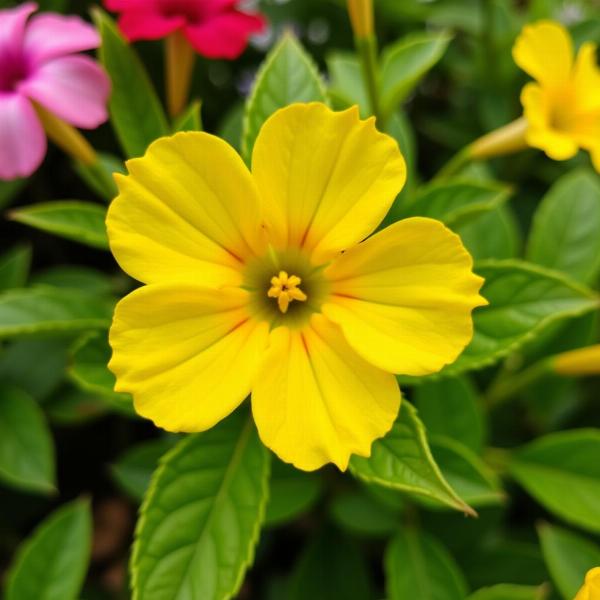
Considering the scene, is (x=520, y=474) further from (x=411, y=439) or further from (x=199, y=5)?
(x=199, y=5)

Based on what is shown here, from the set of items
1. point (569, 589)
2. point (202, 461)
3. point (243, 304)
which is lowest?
point (569, 589)

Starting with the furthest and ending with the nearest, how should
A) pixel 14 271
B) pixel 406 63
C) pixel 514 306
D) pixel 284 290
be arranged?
pixel 14 271, pixel 406 63, pixel 514 306, pixel 284 290

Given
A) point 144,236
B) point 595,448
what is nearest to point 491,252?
point 595,448

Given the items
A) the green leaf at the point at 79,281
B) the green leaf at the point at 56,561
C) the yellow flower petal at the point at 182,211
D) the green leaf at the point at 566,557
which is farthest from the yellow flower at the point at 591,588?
the green leaf at the point at 79,281

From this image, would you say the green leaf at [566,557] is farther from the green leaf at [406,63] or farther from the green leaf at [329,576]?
the green leaf at [406,63]

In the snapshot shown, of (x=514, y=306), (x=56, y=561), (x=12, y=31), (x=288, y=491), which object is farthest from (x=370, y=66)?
(x=56, y=561)

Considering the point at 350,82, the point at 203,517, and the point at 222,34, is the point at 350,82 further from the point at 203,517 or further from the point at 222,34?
the point at 203,517
